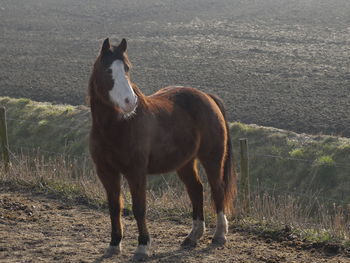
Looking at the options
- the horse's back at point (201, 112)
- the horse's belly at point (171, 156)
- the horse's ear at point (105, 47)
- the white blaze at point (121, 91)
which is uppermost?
the horse's ear at point (105, 47)

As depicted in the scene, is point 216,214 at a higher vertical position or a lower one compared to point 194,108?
lower

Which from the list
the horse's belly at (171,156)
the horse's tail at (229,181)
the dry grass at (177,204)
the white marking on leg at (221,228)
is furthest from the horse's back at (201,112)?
the dry grass at (177,204)

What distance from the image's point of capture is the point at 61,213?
8812 mm

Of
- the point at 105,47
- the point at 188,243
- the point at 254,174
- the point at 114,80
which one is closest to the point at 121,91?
the point at 114,80

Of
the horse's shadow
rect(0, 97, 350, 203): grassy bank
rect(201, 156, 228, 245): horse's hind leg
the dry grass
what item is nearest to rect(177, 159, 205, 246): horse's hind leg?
rect(201, 156, 228, 245): horse's hind leg

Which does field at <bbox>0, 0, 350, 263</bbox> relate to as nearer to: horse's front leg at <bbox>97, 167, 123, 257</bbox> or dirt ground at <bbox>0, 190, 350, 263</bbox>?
dirt ground at <bbox>0, 190, 350, 263</bbox>

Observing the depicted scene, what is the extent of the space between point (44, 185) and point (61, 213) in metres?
1.24

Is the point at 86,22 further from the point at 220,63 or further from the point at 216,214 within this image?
the point at 216,214

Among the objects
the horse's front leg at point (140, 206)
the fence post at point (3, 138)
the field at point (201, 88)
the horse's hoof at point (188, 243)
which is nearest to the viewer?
the horse's front leg at point (140, 206)

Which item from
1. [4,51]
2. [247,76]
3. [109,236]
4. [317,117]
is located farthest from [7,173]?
[4,51]

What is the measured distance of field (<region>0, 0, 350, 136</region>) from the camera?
18.6 meters

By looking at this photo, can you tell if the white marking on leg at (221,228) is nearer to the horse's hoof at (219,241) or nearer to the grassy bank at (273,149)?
the horse's hoof at (219,241)

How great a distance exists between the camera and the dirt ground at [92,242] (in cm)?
698

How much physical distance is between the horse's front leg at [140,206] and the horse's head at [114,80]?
0.76 metres
